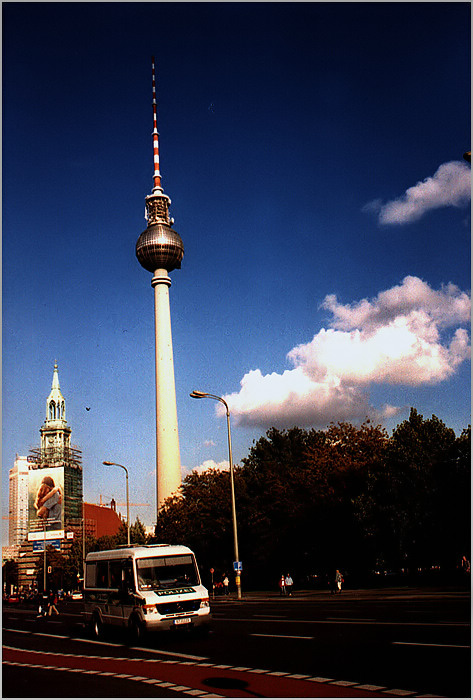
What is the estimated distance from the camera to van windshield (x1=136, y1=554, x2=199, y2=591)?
53.9 feet

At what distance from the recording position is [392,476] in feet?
125

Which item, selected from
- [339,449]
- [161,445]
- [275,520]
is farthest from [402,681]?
[161,445]

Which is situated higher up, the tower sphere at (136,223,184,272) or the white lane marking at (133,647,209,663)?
the tower sphere at (136,223,184,272)

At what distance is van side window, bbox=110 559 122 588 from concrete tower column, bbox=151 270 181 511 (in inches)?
2788

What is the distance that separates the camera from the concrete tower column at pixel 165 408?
89688 millimetres

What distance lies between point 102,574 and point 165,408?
73916 millimetres

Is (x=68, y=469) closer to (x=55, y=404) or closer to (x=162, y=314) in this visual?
(x=55, y=404)

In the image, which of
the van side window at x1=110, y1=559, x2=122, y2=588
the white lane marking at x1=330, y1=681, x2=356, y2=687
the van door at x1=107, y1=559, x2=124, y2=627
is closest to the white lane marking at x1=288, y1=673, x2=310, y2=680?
the white lane marking at x1=330, y1=681, x2=356, y2=687

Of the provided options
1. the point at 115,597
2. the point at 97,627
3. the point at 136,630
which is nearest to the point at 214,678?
the point at 136,630

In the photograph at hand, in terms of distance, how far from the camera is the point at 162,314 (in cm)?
9706

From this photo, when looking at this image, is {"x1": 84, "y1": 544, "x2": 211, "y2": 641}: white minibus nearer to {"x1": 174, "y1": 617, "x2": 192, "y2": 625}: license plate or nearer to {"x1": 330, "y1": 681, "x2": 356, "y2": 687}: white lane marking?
{"x1": 174, "y1": 617, "x2": 192, "y2": 625}: license plate

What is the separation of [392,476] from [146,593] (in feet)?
81.0

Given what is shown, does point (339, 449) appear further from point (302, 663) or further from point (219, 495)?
point (302, 663)

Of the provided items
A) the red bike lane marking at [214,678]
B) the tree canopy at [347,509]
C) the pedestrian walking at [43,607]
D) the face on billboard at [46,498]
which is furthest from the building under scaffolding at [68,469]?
the red bike lane marking at [214,678]
